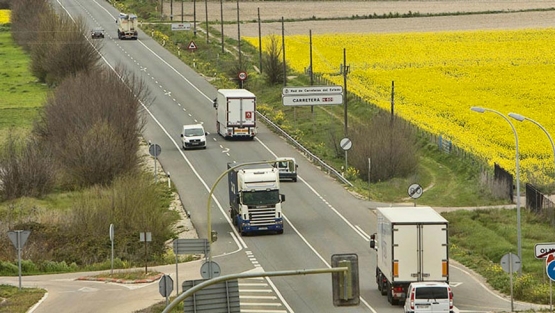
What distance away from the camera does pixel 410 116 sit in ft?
324

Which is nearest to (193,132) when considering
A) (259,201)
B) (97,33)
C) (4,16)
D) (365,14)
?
(259,201)

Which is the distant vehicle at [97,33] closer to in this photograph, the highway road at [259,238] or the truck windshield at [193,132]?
the highway road at [259,238]

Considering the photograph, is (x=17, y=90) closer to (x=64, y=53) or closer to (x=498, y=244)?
(x=64, y=53)

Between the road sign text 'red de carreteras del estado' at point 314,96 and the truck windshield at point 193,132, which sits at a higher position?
the road sign text 'red de carreteras del estado' at point 314,96

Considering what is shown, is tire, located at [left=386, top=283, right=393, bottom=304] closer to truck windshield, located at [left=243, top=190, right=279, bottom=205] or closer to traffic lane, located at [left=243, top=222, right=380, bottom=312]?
traffic lane, located at [left=243, top=222, right=380, bottom=312]

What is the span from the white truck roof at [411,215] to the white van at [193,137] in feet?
133

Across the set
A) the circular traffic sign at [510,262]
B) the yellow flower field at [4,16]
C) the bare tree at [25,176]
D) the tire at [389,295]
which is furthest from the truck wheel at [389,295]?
the yellow flower field at [4,16]

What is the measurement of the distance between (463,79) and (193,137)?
40916mm

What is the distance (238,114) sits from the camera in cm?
9006

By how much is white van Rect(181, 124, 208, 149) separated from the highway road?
659 millimetres

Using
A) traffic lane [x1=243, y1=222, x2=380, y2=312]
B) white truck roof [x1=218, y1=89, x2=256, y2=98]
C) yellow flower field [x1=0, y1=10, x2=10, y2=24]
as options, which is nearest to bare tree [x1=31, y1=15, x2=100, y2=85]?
white truck roof [x1=218, y1=89, x2=256, y2=98]

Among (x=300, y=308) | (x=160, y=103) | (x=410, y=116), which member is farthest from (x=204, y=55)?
(x=300, y=308)

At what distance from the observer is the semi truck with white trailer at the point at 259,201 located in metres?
61.4

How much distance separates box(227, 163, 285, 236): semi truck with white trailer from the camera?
61375 mm
